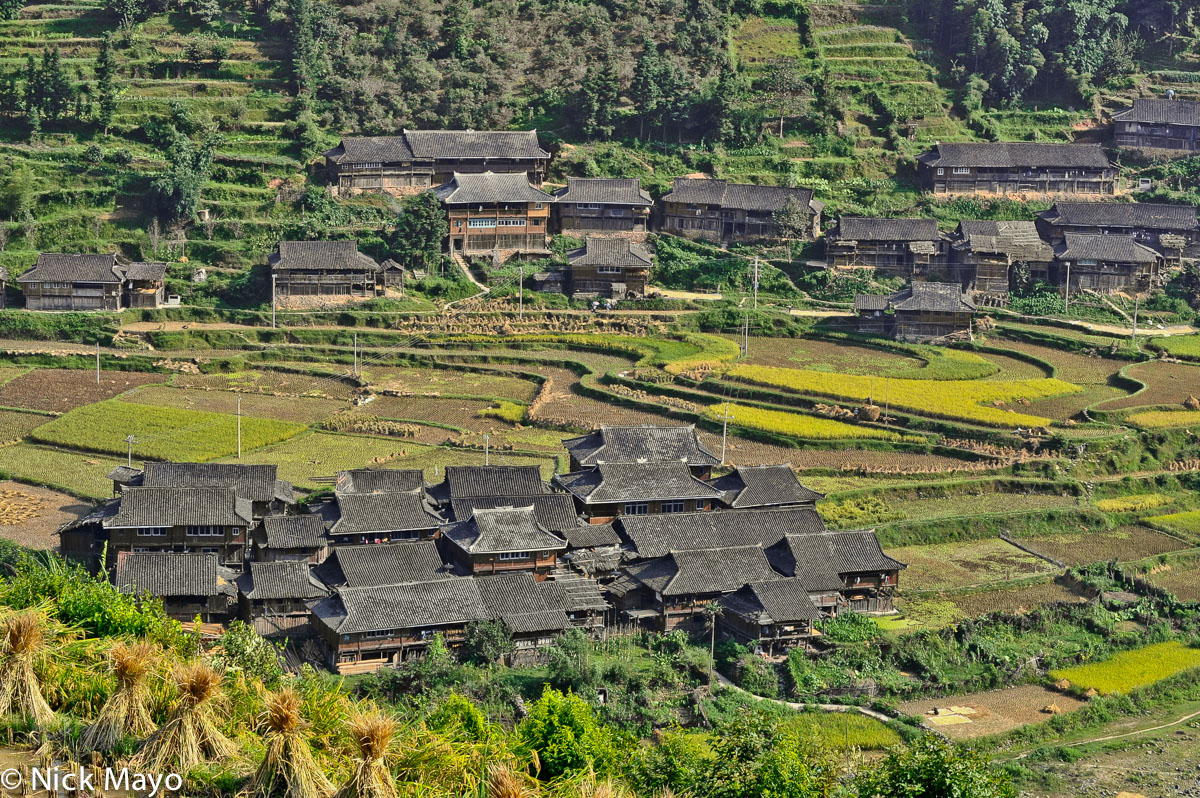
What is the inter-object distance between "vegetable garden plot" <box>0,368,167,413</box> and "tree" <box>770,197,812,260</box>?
122 feet

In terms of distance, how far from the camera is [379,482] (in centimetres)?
5197

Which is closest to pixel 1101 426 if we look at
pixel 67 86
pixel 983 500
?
pixel 983 500

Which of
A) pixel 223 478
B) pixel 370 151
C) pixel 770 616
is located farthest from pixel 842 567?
pixel 370 151

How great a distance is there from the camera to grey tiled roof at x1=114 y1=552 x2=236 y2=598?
44000 mm

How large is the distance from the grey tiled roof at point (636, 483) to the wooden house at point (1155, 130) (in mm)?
58219

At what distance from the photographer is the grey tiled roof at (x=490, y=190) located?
84.9m

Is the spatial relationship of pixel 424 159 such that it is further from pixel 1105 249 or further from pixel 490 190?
pixel 1105 249

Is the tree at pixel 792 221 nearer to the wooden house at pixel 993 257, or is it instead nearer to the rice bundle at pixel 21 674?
the wooden house at pixel 993 257

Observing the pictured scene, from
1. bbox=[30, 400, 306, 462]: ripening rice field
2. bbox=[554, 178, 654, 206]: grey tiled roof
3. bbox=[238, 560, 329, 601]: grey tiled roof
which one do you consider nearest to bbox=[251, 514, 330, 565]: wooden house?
bbox=[238, 560, 329, 601]: grey tiled roof

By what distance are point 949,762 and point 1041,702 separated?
2107 cm

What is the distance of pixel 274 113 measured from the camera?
92875 mm

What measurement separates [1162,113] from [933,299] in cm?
3082

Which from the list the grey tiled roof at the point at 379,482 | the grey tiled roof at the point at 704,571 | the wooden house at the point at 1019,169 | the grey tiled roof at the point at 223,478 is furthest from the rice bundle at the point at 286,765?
the wooden house at the point at 1019,169

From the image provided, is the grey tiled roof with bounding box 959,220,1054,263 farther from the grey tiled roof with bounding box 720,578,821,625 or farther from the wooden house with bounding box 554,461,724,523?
the grey tiled roof with bounding box 720,578,821,625
